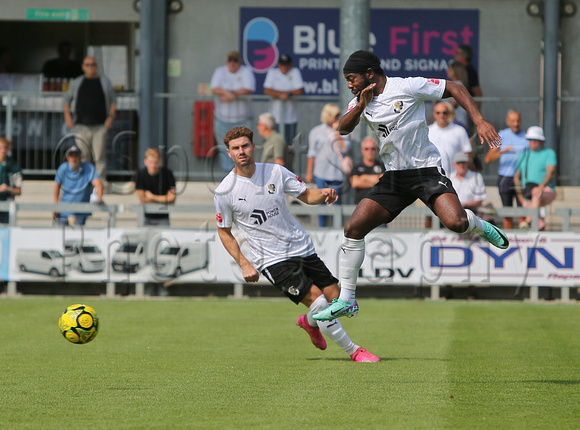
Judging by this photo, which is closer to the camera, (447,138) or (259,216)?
(259,216)

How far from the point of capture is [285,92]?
58.2ft

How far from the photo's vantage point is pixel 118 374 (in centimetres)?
831

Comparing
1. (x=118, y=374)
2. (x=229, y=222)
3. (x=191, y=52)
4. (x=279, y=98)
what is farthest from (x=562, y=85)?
(x=118, y=374)

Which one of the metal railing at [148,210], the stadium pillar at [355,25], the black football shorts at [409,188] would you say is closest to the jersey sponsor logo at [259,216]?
the black football shorts at [409,188]

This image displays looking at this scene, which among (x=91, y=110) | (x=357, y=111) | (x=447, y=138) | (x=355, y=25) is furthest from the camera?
(x=91, y=110)

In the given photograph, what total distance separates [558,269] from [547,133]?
4491 millimetres

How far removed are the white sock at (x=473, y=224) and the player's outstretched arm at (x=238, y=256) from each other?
6.17 feet

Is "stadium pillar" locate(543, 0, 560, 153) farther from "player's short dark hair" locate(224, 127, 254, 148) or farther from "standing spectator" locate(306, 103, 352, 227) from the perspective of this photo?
"player's short dark hair" locate(224, 127, 254, 148)

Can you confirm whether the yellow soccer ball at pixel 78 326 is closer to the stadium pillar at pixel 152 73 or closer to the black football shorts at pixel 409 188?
the black football shorts at pixel 409 188

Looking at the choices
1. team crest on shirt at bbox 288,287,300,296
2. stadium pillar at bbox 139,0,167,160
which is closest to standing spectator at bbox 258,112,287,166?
stadium pillar at bbox 139,0,167,160

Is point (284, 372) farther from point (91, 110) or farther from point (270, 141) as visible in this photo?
point (91, 110)

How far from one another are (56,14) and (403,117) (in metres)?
14.8

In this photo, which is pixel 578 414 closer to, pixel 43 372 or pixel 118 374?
pixel 118 374

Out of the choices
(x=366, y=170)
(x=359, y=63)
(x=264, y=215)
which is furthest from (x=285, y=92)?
(x=359, y=63)
